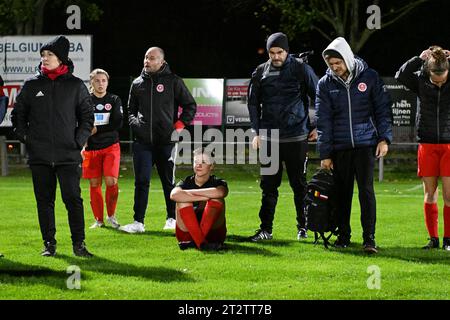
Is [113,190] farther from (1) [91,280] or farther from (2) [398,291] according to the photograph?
(2) [398,291]

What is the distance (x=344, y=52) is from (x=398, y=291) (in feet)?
9.44

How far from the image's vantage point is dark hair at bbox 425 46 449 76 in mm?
10422

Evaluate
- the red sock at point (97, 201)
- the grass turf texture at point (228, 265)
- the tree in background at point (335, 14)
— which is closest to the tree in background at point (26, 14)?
the tree in background at point (335, 14)

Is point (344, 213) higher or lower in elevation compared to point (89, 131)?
lower

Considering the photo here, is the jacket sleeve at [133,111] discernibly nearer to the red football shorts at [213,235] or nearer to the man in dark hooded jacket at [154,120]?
the man in dark hooded jacket at [154,120]

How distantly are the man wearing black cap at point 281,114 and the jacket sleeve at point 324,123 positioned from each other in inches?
32.5

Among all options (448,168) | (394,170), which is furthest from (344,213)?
(394,170)

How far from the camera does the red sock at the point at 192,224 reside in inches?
416

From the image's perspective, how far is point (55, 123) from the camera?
394 inches

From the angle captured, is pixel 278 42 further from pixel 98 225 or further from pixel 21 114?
pixel 98 225

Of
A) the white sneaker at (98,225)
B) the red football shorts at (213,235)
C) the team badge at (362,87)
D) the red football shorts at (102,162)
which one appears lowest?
the white sneaker at (98,225)

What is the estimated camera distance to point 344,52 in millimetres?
10211

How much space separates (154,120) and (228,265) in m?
3.42

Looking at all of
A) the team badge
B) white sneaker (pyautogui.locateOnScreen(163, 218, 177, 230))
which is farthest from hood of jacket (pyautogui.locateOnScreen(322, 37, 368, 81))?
white sneaker (pyautogui.locateOnScreen(163, 218, 177, 230))
